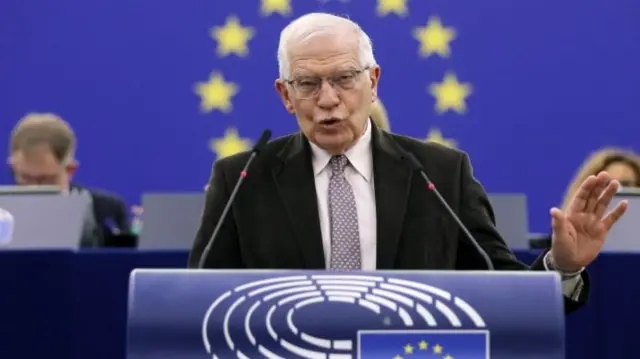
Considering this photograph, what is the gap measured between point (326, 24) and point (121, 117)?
13.6 feet

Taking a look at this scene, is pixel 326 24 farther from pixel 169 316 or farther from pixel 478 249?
pixel 169 316

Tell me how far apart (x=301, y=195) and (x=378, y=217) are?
0.53 ft

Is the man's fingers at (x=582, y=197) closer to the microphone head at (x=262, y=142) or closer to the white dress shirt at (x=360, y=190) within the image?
the white dress shirt at (x=360, y=190)

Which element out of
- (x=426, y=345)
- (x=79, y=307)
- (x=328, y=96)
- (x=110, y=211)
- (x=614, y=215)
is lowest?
(x=426, y=345)

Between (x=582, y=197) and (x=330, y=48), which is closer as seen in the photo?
(x=582, y=197)

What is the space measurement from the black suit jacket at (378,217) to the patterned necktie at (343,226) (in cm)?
3

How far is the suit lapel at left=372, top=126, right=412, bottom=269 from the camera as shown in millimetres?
2393

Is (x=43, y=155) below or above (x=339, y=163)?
above

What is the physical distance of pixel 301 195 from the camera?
2471 mm

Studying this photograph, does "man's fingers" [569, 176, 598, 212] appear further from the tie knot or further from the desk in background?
the desk in background

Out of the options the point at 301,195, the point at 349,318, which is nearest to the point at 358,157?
the point at 301,195

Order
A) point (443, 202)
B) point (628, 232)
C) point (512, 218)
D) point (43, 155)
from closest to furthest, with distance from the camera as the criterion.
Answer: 1. point (443, 202)
2. point (628, 232)
3. point (512, 218)
4. point (43, 155)

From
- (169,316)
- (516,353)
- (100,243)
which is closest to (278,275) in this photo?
(169,316)

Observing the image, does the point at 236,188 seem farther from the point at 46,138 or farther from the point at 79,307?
the point at 46,138
